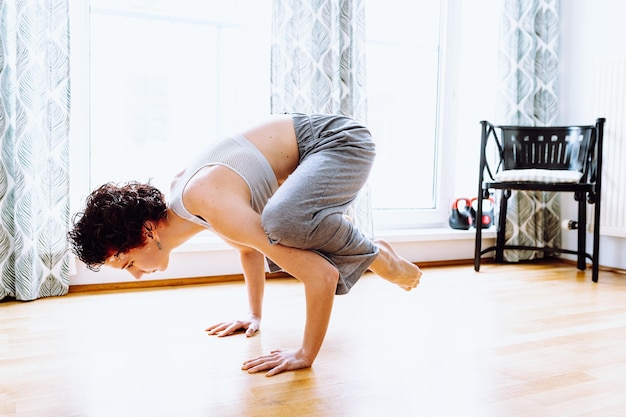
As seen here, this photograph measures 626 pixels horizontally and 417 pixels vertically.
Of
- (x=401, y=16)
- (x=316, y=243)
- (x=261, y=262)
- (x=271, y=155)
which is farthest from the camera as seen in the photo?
(x=401, y=16)

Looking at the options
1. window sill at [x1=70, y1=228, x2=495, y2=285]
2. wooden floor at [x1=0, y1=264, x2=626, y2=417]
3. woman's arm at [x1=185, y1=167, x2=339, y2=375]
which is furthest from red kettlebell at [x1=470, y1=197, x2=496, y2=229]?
woman's arm at [x1=185, y1=167, x2=339, y2=375]

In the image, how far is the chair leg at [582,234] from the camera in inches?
121

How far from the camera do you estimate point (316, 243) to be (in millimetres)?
1498

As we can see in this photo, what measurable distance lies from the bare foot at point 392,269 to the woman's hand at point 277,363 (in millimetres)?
325

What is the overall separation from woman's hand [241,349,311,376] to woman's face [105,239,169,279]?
364mm

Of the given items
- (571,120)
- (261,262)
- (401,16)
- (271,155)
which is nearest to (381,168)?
(401,16)

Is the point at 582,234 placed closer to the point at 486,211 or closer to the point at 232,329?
the point at 486,211

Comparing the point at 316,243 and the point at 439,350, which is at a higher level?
the point at 316,243

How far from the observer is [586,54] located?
3383mm

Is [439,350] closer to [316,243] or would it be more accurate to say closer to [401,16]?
[316,243]

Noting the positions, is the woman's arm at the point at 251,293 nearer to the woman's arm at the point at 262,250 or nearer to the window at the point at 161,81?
the woman's arm at the point at 262,250

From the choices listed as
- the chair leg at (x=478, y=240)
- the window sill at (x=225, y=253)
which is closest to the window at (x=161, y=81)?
the window sill at (x=225, y=253)

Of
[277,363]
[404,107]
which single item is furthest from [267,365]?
[404,107]

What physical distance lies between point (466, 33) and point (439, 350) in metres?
2.46
